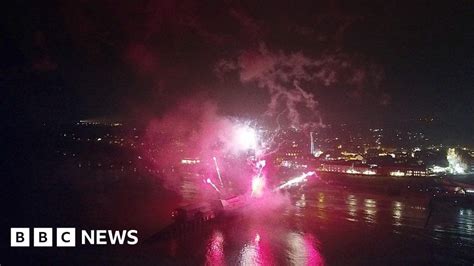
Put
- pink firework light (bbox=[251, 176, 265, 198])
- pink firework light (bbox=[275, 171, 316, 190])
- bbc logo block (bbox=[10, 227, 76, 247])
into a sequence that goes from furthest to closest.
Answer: pink firework light (bbox=[275, 171, 316, 190])
pink firework light (bbox=[251, 176, 265, 198])
bbc logo block (bbox=[10, 227, 76, 247])

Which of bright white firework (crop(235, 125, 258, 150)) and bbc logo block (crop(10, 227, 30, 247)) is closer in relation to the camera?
bbc logo block (crop(10, 227, 30, 247))

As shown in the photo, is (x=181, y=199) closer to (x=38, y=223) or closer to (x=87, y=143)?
(x=38, y=223)

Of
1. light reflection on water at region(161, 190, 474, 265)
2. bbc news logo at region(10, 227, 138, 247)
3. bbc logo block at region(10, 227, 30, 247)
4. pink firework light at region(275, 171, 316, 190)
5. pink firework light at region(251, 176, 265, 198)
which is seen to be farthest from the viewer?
pink firework light at region(275, 171, 316, 190)

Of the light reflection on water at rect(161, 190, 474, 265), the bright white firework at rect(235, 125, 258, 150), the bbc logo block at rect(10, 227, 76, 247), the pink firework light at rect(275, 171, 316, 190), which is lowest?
the light reflection on water at rect(161, 190, 474, 265)

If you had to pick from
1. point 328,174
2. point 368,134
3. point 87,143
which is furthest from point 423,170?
point 87,143

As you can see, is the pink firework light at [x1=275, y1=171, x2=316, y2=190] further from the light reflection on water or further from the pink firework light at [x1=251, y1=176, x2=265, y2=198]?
the light reflection on water

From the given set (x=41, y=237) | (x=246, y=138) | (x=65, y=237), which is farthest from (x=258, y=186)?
(x=41, y=237)

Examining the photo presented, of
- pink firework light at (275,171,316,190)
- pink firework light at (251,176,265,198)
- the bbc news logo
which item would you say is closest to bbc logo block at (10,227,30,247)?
the bbc news logo

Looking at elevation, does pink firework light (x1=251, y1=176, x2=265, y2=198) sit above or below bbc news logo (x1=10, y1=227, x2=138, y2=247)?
above
